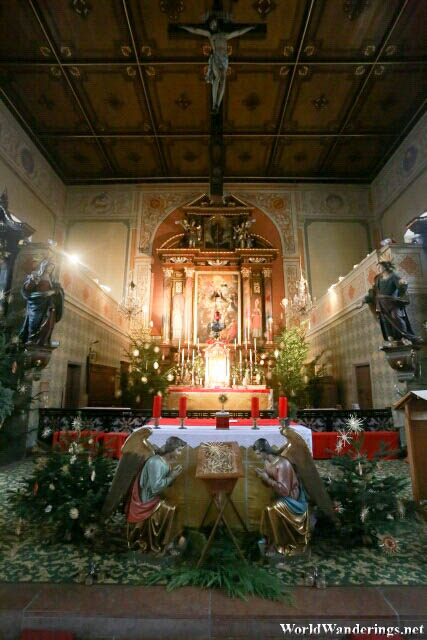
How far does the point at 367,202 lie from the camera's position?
13438 mm

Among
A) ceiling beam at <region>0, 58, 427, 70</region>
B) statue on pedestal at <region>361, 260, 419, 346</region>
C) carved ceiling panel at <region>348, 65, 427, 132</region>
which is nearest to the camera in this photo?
statue on pedestal at <region>361, 260, 419, 346</region>

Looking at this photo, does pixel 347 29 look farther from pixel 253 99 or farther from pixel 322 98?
pixel 253 99

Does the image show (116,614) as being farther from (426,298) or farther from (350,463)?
(426,298)

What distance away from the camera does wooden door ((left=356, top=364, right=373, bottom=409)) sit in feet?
26.0

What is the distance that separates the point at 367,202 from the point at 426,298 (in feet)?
26.1

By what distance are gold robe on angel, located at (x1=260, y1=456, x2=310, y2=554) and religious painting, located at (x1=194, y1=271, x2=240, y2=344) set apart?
9139 mm

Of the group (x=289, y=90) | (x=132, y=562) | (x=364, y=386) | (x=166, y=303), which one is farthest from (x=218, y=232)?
(x=132, y=562)

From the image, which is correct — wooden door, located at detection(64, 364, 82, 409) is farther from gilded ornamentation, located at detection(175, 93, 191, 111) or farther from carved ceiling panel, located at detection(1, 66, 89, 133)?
gilded ornamentation, located at detection(175, 93, 191, 111)

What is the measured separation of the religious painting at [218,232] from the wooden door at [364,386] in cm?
694

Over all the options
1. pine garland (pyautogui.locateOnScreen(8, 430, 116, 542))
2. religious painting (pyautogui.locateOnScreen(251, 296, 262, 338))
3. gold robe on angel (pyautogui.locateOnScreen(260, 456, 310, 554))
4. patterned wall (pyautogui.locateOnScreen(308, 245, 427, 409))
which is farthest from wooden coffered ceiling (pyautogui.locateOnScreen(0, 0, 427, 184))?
gold robe on angel (pyautogui.locateOnScreen(260, 456, 310, 554))

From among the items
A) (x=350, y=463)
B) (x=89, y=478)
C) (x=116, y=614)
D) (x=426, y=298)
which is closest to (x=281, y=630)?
(x=116, y=614)

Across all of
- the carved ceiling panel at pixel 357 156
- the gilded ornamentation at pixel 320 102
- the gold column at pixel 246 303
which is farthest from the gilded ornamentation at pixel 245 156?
the gold column at pixel 246 303

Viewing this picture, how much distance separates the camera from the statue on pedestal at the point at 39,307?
19.9 ft

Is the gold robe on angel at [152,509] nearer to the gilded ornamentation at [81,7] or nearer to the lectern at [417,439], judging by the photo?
the lectern at [417,439]
